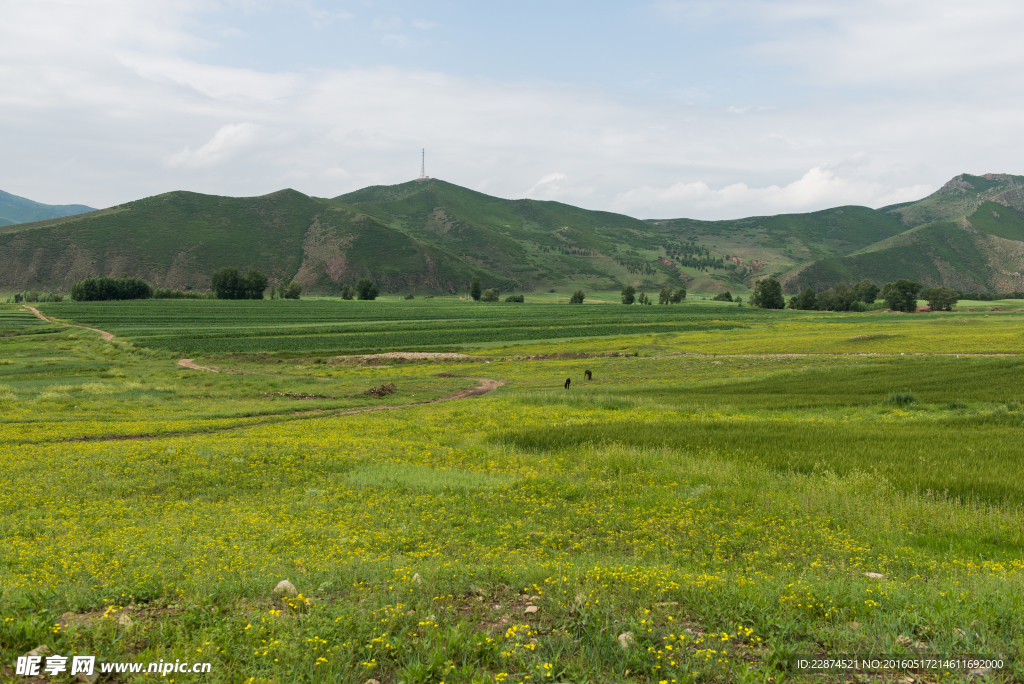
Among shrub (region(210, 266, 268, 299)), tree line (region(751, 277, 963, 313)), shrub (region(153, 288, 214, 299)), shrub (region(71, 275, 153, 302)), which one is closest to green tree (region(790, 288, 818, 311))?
tree line (region(751, 277, 963, 313))

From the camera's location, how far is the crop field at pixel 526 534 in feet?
23.8

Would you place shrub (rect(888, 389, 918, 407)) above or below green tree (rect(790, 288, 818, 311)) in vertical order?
below

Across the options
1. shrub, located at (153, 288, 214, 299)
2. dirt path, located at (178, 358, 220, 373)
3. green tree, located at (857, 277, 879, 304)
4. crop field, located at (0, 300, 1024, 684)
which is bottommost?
dirt path, located at (178, 358, 220, 373)

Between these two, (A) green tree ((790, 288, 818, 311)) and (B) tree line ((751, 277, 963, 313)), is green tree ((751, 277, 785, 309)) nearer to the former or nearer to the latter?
(B) tree line ((751, 277, 963, 313))

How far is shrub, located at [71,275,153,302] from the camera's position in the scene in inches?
5773

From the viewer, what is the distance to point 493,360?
67.6m

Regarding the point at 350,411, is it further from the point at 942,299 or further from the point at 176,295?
the point at 942,299

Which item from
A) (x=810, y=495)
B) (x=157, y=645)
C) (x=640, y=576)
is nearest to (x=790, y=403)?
(x=810, y=495)

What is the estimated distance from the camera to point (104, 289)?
147500 mm

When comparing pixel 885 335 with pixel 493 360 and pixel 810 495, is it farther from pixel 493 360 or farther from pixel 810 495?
pixel 810 495

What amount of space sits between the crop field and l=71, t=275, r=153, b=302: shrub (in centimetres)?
13543

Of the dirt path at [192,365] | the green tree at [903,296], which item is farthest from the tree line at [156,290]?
the green tree at [903,296]

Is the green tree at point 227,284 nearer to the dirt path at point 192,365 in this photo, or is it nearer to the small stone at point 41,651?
the dirt path at point 192,365

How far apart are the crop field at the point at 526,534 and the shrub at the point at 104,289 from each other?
5332 inches
